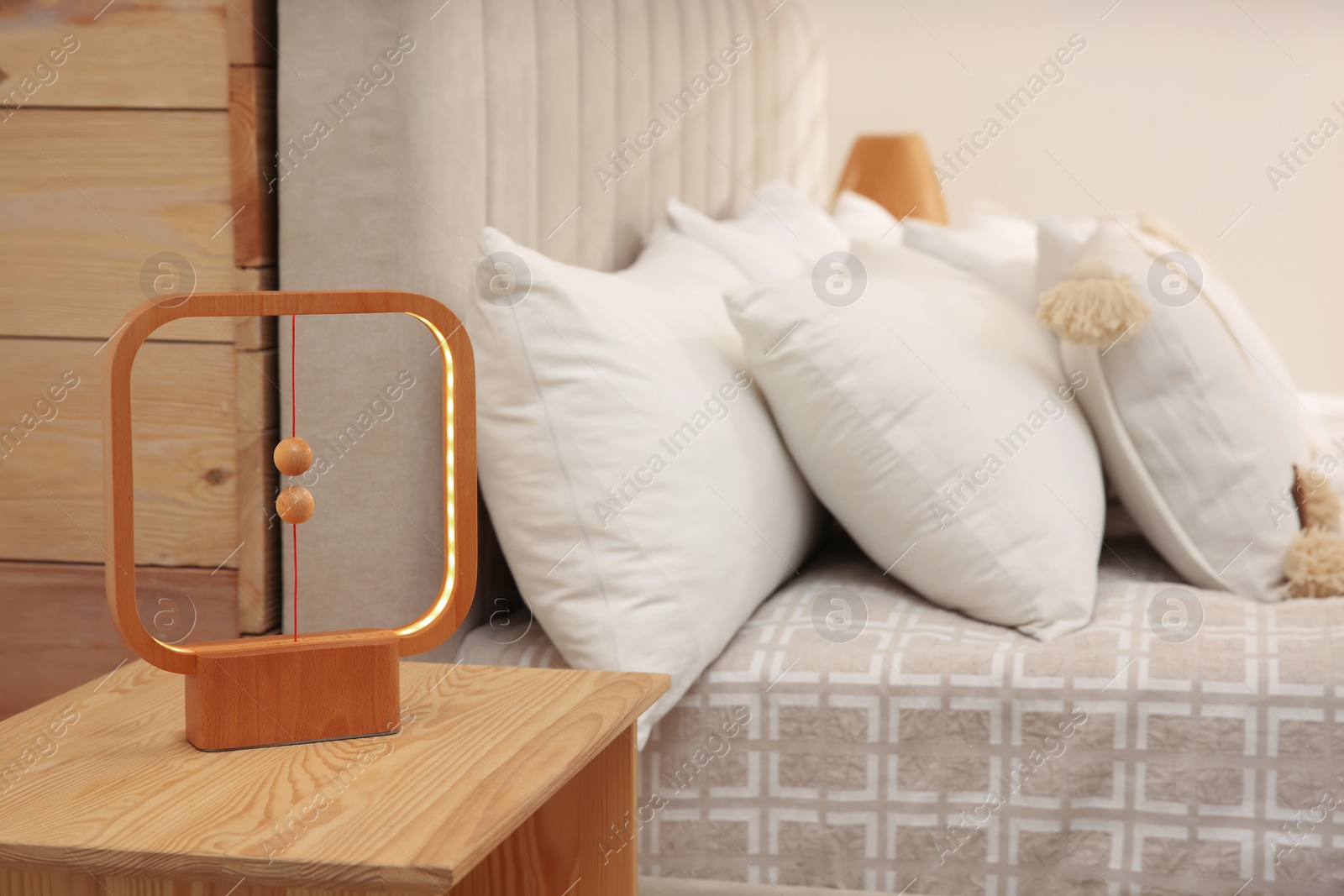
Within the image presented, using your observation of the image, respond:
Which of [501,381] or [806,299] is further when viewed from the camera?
[806,299]

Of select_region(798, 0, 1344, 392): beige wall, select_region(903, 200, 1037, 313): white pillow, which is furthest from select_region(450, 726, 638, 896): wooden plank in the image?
select_region(798, 0, 1344, 392): beige wall

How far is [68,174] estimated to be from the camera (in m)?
1.01

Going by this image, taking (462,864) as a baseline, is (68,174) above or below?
above

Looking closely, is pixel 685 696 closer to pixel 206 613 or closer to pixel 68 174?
pixel 206 613

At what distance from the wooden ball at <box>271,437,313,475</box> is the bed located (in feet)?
1.08

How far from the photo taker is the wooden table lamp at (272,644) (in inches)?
25.8

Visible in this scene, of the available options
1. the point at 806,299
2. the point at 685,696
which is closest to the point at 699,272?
the point at 806,299

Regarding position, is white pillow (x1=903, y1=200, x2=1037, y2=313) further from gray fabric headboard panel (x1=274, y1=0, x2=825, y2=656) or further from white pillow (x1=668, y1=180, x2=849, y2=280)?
gray fabric headboard panel (x1=274, y1=0, x2=825, y2=656)

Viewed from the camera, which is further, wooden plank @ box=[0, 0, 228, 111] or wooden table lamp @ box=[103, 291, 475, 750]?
wooden plank @ box=[0, 0, 228, 111]

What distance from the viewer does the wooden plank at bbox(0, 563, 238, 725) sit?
104cm

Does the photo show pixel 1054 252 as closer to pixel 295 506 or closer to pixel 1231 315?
pixel 1231 315

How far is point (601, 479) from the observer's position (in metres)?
1.01

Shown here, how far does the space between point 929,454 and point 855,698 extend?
0.24 meters

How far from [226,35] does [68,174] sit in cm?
19
